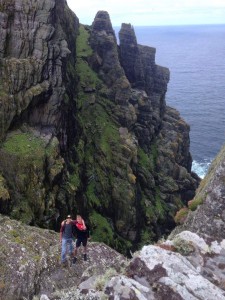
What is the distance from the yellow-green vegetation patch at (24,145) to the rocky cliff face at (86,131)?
143 mm

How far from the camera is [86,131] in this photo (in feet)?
266

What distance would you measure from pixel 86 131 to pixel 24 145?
2732 centimetres

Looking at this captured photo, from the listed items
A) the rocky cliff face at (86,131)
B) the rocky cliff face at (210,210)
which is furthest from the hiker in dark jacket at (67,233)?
the rocky cliff face at (86,131)

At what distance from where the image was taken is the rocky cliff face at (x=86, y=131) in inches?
2165

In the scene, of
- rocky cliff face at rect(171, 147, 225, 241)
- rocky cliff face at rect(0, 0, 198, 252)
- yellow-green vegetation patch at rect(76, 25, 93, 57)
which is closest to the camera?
rocky cliff face at rect(171, 147, 225, 241)

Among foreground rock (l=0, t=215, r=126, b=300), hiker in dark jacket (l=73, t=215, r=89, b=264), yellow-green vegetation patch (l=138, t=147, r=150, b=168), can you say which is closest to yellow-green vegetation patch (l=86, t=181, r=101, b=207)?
yellow-green vegetation patch (l=138, t=147, r=150, b=168)

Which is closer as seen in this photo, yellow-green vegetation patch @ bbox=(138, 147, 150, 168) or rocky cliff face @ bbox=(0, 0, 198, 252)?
rocky cliff face @ bbox=(0, 0, 198, 252)

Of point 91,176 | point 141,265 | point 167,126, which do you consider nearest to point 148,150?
point 167,126

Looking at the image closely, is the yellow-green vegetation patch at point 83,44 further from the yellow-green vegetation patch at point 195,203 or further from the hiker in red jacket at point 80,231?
the hiker in red jacket at point 80,231

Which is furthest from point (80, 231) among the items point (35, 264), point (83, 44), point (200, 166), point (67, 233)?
point (200, 166)

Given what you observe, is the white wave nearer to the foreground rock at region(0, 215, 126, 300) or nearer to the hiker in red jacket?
the foreground rock at region(0, 215, 126, 300)

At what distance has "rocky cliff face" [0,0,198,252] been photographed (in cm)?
5500

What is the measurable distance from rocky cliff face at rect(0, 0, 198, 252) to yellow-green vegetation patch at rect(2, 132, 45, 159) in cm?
14

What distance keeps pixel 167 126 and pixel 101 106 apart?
1042 inches
